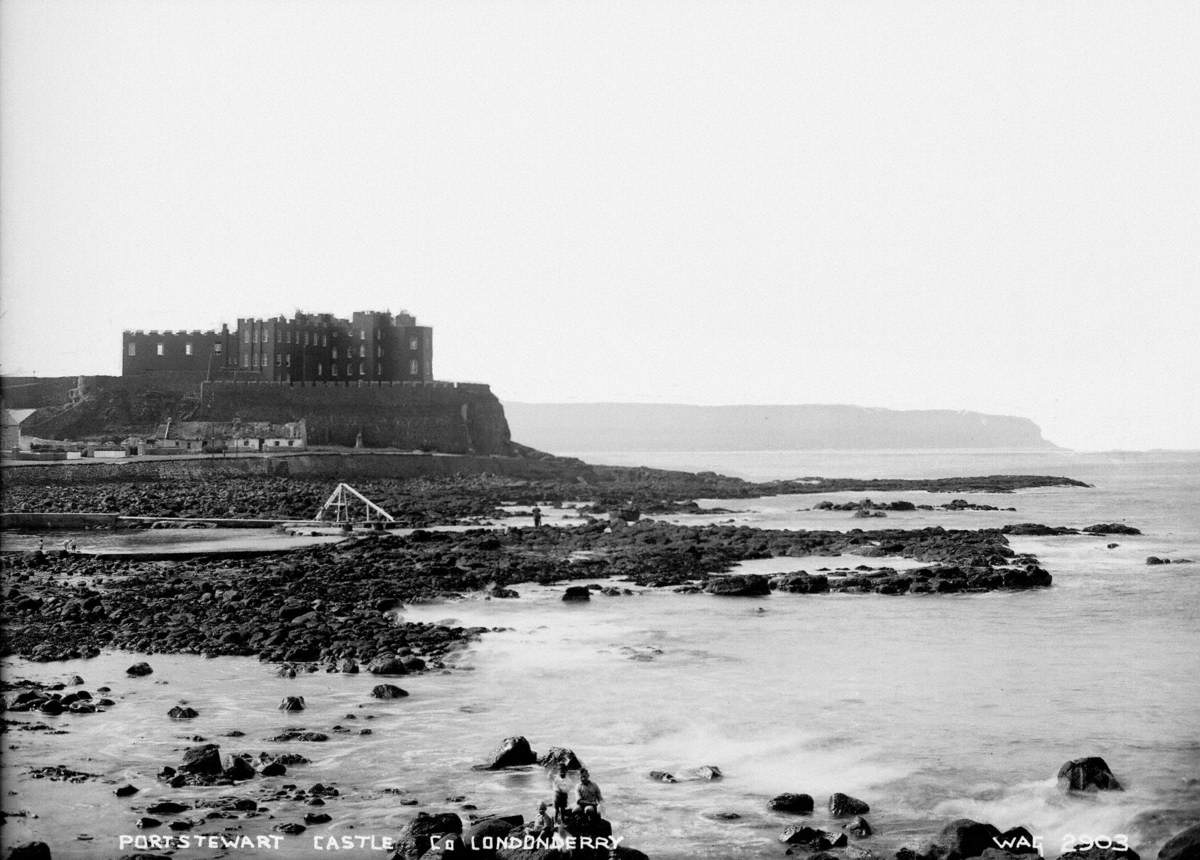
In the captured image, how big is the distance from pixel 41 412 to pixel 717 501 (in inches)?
1609

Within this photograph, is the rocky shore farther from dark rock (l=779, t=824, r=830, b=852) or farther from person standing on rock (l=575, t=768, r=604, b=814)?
dark rock (l=779, t=824, r=830, b=852)

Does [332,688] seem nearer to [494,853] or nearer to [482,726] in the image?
[482,726]

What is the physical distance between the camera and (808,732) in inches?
610

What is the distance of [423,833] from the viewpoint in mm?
10688

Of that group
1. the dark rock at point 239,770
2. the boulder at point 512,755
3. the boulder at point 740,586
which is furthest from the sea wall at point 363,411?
the dark rock at point 239,770

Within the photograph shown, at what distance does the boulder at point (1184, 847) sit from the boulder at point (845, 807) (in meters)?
2.70

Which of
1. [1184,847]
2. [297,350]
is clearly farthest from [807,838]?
[297,350]

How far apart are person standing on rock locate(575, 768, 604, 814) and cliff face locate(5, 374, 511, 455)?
64.3 m

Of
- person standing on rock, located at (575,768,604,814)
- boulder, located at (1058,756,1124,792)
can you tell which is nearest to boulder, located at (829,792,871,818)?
person standing on rock, located at (575,768,604,814)

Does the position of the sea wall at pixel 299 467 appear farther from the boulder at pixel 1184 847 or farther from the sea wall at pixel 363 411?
the boulder at pixel 1184 847

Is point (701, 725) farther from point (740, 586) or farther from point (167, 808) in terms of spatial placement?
point (740, 586)

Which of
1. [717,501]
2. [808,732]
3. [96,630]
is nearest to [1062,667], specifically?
[808,732]

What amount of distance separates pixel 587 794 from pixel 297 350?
7173 centimetres

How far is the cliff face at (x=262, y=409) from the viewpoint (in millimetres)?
73438
